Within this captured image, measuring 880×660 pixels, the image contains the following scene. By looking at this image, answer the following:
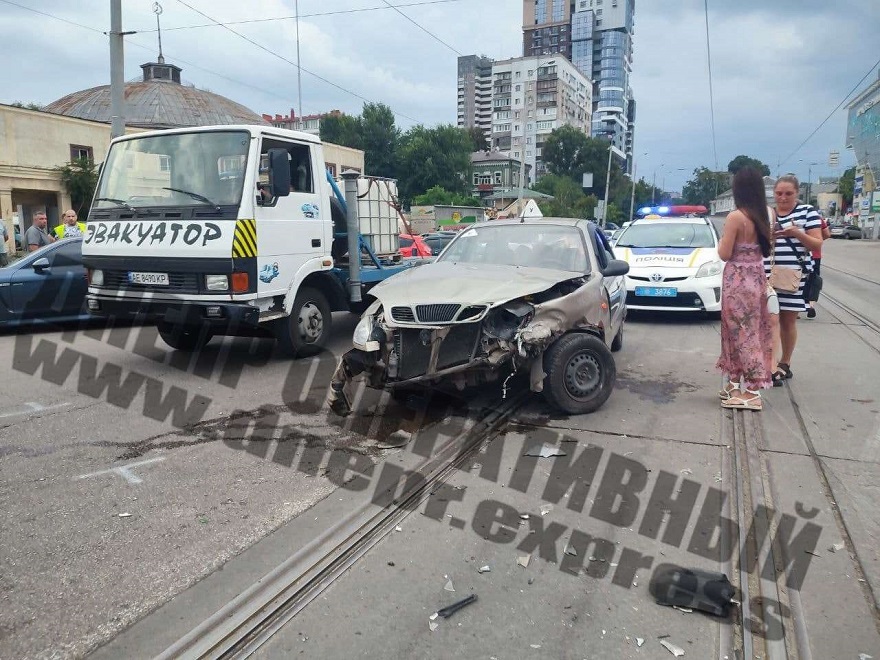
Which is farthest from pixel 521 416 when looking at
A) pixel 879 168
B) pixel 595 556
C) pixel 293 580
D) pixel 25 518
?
pixel 879 168

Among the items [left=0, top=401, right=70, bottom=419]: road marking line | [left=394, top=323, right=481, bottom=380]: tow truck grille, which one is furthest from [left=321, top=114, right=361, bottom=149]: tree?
[left=394, top=323, right=481, bottom=380]: tow truck grille

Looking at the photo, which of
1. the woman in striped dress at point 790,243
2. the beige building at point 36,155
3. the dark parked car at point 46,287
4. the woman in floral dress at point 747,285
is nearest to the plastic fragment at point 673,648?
the woman in floral dress at point 747,285

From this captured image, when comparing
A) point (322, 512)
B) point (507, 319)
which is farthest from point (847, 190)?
point (322, 512)

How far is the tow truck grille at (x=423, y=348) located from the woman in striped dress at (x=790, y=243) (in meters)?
3.41

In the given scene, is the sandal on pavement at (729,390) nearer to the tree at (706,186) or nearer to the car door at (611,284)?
the car door at (611,284)

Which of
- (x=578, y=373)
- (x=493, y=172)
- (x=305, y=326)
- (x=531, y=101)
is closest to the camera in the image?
(x=578, y=373)

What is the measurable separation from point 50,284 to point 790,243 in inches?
384

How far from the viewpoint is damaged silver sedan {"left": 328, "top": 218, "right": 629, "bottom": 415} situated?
5051 millimetres

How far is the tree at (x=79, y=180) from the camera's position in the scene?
3300 cm

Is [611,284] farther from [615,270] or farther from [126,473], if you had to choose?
[126,473]

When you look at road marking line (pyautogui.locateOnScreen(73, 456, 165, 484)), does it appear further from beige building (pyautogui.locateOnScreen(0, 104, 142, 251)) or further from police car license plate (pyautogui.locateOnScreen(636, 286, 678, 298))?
beige building (pyautogui.locateOnScreen(0, 104, 142, 251))

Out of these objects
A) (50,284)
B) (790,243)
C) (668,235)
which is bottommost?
(50,284)

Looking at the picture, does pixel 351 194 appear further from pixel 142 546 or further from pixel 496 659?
pixel 496 659

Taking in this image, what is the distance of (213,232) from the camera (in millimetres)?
→ 6609
